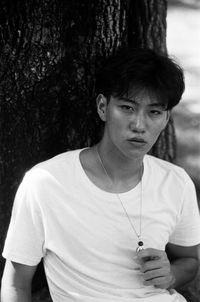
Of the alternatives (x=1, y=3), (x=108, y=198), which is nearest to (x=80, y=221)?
(x=108, y=198)

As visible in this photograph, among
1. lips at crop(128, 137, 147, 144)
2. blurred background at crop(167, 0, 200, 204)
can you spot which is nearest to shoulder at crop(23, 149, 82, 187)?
lips at crop(128, 137, 147, 144)

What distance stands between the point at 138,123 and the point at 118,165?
10.7 inches

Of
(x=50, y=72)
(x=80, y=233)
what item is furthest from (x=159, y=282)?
(x=50, y=72)

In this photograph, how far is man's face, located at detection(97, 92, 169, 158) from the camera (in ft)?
9.07

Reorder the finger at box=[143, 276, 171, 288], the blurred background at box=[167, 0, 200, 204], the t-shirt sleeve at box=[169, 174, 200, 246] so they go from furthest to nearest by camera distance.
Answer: the blurred background at box=[167, 0, 200, 204]
the t-shirt sleeve at box=[169, 174, 200, 246]
the finger at box=[143, 276, 171, 288]

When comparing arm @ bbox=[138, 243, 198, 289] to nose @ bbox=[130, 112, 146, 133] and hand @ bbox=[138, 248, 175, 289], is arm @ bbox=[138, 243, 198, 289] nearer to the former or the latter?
hand @ bbox=[138, 248, 175, 289]

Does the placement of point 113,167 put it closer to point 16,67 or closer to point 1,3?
point 16,67

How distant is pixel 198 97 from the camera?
20.5 feet

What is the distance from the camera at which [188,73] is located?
6582 mm

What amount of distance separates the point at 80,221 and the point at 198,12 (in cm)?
565

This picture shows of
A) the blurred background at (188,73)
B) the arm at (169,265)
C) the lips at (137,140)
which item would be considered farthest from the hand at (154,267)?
the blurred background at (188,73)

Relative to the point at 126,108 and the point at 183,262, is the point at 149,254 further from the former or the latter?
the point at 126,108

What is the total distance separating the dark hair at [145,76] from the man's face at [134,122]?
1.4 inches

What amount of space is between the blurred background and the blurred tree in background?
2093 mm
